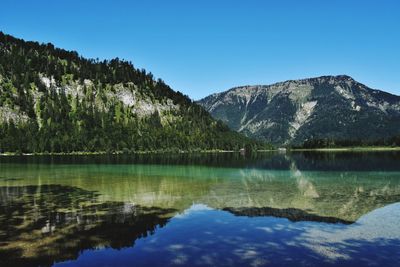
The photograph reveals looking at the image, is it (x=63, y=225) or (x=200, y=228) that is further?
(x=63, y=225)

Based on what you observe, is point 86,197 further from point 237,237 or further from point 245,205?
point 237,237

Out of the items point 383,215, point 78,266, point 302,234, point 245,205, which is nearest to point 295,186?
point 245,205

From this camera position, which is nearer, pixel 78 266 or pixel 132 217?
pixel 78 266

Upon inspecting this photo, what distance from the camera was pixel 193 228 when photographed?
32.3m

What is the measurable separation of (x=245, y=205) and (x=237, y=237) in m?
15.0

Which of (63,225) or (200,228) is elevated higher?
(63,225)

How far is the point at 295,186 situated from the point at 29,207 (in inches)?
1563

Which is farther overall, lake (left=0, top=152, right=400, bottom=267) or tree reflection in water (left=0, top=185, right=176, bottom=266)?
tree reflection in water (left=0, top=185, right=176, bottom=266)

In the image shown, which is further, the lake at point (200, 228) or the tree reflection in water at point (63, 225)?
the tree reflection in water at point (63, 225)

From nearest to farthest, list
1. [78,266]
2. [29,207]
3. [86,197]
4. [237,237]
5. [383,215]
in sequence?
[78,266] < [237,237] < [383,215] < [29,207] < [86,197]

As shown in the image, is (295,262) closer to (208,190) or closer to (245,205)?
(245,205)

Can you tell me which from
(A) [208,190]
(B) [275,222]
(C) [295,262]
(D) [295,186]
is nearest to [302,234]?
(B) [275,222]

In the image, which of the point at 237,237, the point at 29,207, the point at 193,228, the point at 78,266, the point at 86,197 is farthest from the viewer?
the point at 86,197

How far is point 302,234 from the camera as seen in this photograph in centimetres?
2991
